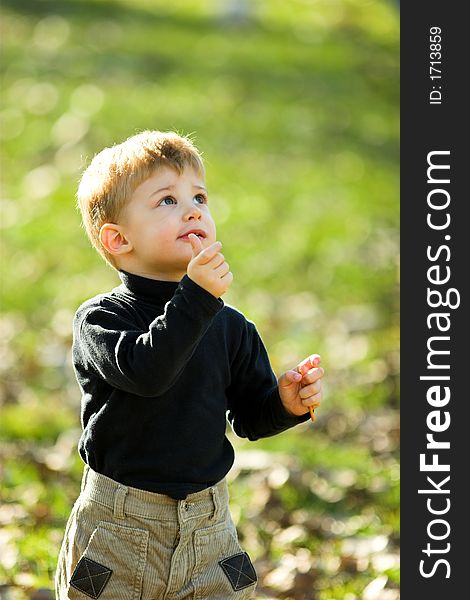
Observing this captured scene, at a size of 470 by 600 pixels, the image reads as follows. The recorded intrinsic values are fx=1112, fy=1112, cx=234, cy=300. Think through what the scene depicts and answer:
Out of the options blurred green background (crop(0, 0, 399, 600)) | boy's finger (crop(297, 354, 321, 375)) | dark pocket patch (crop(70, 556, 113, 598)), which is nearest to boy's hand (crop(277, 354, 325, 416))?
boy's finger (crop(297, 354, 321, 375))

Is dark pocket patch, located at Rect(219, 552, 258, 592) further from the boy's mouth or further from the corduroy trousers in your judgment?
the boy's mouth

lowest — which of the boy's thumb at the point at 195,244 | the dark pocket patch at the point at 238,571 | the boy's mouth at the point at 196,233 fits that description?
the dark pocket patch at the point at 238,571

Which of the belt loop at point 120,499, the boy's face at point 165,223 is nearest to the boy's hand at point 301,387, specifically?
the boy's face at point 165,223

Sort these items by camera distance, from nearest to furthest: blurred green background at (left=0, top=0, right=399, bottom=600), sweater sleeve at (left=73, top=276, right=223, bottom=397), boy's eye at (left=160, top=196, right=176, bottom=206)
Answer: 1. sweater sleeve at (left=73, top=276, right=223, bottom=397)
2. boy's eye at (left=160, top=196, right=176, bottom=206)
3. blurred green background at (left=0, top=0, right=399, bottom=600)

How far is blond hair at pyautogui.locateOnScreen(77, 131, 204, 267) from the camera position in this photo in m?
3.16

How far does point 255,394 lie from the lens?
333 cm

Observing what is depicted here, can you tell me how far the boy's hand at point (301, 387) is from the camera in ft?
10.6

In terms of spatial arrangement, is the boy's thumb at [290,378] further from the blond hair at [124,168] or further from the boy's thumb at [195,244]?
the blond hair at [124,168]

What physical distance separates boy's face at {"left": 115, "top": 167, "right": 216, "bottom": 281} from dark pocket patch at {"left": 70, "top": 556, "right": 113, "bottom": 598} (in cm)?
82

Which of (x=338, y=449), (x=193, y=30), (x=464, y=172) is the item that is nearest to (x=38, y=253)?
(x=338, y=449)

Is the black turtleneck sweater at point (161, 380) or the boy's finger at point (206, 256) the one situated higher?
the boy's finger at point (206, 256)

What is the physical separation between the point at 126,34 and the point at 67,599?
47.0ft

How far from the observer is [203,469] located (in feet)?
10.2

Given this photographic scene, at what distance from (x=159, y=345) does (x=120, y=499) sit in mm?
493
